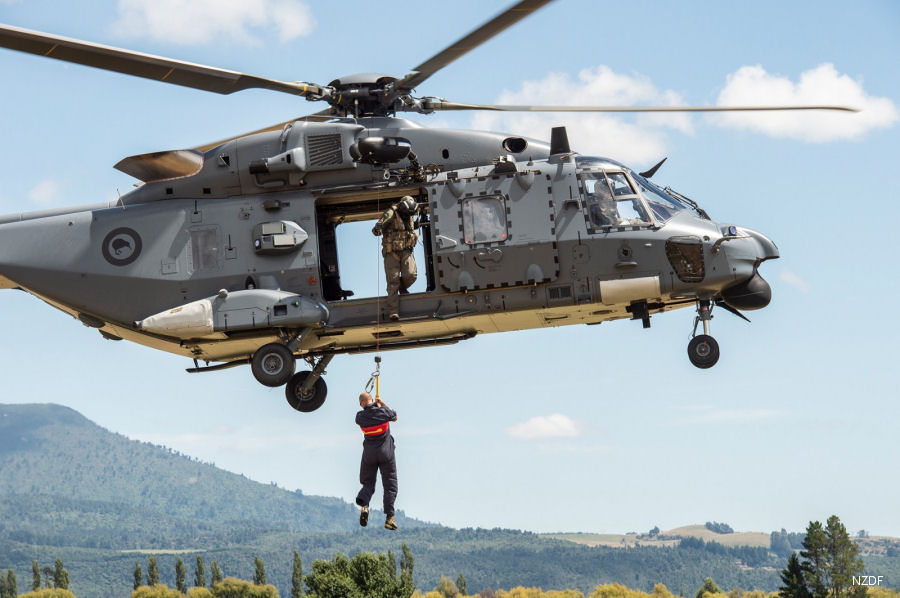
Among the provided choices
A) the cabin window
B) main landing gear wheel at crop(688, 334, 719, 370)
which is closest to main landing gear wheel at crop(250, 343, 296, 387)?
the cabin window

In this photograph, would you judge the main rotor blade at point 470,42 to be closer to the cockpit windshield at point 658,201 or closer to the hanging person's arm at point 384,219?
the hanging person's arm at point 384,219

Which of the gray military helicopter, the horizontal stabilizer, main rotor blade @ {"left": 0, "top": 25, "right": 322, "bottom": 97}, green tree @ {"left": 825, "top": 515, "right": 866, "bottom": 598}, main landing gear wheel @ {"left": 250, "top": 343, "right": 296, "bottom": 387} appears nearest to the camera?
main rotor blade @ {"left": 0, "top": 25, "right": 322, "bottom": 97}

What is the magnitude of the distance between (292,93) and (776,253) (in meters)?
8.13

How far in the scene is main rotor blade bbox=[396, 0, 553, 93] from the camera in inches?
702

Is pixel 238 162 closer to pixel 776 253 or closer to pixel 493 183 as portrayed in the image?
pixel 493 183

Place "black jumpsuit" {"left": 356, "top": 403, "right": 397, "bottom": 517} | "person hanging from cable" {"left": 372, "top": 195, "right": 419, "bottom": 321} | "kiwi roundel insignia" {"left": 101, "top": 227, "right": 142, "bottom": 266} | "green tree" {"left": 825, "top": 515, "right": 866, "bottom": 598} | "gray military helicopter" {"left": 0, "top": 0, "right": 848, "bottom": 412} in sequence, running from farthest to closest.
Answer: "green tree" {"left": 825, "top": 515, "right": 866, "bottom": 598}, "kiwi roundel insignia" {"left": 101, "top": 227, "right": 142, "bottom": 266}, "person hanging from cable" {"left": 372, "top": 195, "right": 419, "bottom": 321}, "gray military helicopter" {"left": 0, "top": 0, "right": 848, "bottom": 412}, "black jumpsuit" {"left": 356, "top": 403, "right": 397, "bottom": 517}

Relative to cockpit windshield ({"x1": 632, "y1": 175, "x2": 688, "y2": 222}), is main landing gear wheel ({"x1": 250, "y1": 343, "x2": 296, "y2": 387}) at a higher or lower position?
lower

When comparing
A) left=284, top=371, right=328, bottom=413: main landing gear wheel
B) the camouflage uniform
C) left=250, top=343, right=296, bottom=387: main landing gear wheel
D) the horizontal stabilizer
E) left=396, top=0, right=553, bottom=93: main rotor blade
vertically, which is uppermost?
left=396, top=0, right=553, bottom=93: main rotor blade

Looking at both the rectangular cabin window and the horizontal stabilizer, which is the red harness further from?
the horizontal stabilizer

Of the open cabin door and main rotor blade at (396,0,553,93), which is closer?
main rotor blade at (396,0,553,93)

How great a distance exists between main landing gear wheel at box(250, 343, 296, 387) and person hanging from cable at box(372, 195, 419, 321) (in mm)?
1772

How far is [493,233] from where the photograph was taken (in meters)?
19.5

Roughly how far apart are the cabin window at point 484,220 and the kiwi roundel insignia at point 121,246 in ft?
17.6

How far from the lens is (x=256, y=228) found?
66.2ft
